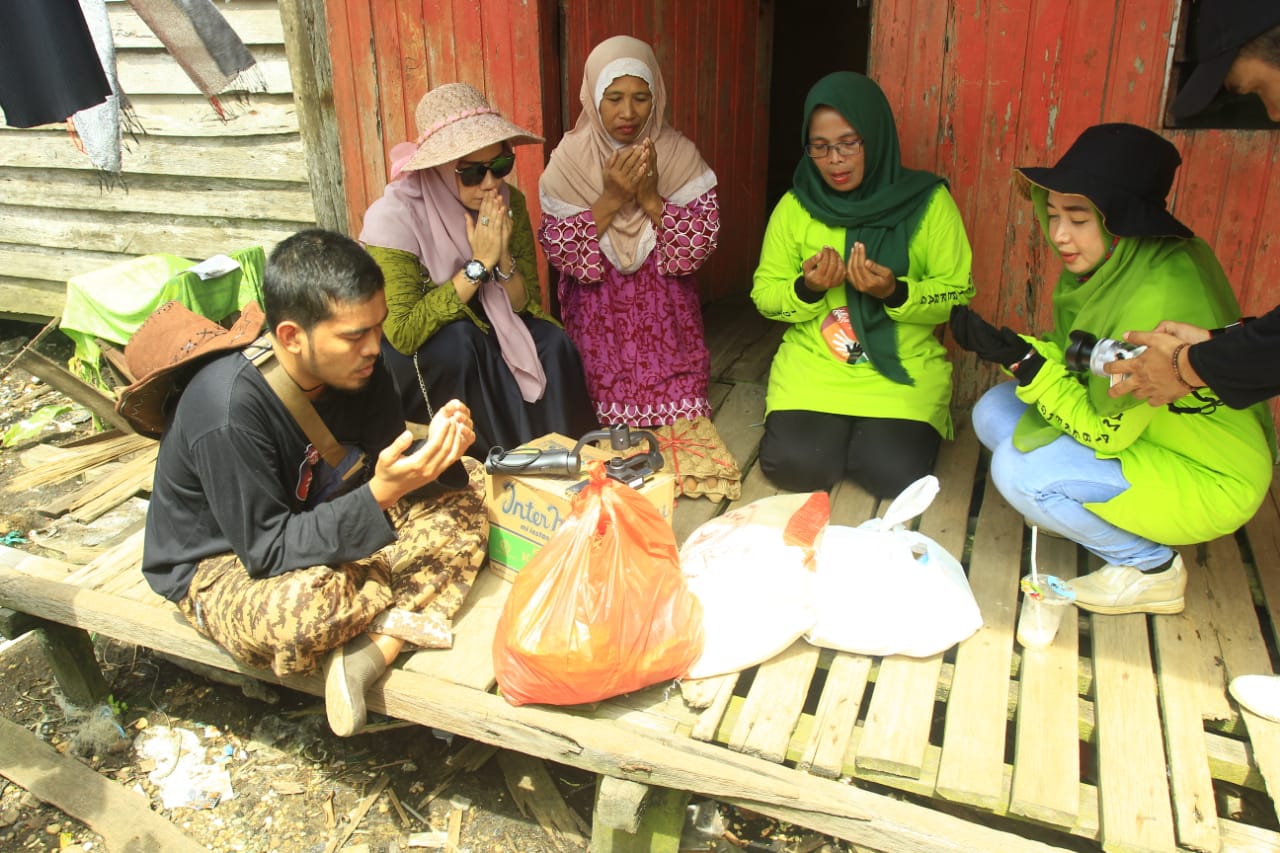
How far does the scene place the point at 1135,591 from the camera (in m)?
2.61

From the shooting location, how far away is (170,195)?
545 centimetres

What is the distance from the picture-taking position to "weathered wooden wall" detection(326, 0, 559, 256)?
3.87m

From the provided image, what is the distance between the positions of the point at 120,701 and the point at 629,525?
7.08 ft

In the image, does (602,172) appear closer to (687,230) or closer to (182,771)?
(687,230)

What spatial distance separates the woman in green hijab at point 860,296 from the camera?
10.4 feet

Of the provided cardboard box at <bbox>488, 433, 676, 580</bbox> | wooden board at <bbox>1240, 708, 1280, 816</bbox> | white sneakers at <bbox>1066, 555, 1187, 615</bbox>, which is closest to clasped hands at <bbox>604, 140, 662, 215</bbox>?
cardboard box at <bbox>488, 433, 676, 580</bbox>

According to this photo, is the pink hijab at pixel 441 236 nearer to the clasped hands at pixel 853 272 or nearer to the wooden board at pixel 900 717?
the clasped hands at pixel 853 272

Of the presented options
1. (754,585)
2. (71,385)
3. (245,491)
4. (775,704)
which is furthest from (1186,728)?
(71,385)

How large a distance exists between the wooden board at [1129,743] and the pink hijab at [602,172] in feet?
6.93

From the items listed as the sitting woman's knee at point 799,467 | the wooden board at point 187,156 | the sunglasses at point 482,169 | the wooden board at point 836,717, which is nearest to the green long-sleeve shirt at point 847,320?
the sitting woman's knee at point 799,467

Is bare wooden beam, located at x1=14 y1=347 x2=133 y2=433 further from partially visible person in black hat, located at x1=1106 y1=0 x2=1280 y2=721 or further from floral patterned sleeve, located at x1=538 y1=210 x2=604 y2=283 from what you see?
partially visible person in black hat, located at x1=1106 y1=0 x2=1280 y2=721

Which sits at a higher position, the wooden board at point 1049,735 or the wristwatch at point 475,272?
the wristwatch at point 475,272

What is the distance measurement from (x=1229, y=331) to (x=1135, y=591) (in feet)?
2.73

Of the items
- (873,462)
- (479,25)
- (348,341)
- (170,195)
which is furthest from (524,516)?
(170,195)
